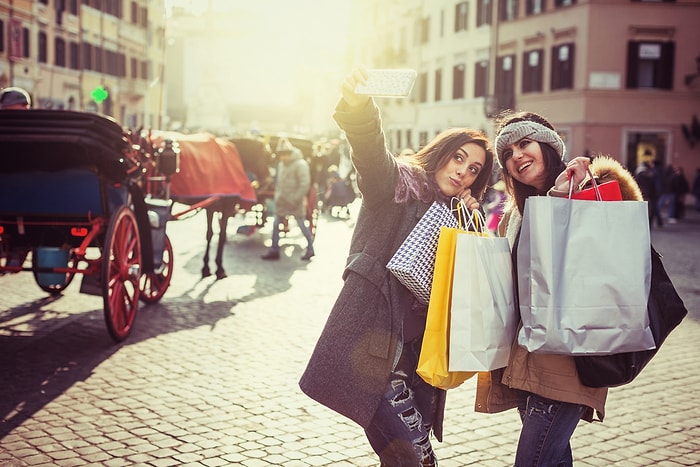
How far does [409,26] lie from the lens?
163ft

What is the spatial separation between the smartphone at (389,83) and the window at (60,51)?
4184cm

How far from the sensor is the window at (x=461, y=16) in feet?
133

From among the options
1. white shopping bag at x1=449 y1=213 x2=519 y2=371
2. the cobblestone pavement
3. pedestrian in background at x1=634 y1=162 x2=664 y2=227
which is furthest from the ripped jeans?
pedestrian in background at x1=634 y1=162 x2=664 y2=227

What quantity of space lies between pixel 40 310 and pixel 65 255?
1374 mm

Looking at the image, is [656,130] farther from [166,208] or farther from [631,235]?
[631,235]

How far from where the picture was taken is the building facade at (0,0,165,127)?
120 ft

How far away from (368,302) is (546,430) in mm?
737

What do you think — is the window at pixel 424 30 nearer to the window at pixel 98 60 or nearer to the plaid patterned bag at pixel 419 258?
the window at pixel 98 60

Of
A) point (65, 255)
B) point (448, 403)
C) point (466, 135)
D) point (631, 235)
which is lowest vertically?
point (448, 403)

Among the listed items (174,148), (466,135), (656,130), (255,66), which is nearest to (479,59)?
(656,130)

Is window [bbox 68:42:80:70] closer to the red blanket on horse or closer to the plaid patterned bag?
the red blanket on horse

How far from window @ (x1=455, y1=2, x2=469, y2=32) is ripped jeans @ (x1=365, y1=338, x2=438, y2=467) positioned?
39.0 m

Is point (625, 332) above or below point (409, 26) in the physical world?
below

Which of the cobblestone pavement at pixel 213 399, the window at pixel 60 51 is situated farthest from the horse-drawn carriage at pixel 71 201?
the window at pixel 60 51
